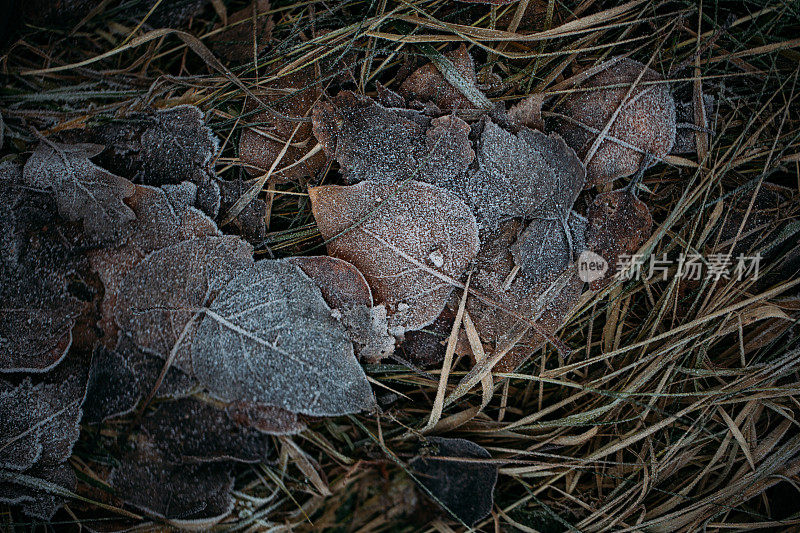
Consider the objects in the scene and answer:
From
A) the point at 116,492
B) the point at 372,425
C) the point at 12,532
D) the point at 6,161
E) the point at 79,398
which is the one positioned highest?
the point at 6,161

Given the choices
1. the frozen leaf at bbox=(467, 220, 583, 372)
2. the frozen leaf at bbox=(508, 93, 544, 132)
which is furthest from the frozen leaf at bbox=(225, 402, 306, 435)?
the frozen leaf at bbox=(508, 93, 544, 132)

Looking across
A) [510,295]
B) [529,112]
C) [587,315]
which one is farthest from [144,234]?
[587,315]

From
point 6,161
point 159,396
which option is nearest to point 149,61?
point 6,161

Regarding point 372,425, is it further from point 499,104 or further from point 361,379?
point 499,104

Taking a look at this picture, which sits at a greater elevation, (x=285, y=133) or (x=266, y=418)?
(x=285, y=133)

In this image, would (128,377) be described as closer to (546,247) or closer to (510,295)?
(510,295)

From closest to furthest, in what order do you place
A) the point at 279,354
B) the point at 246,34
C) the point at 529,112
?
the point at 279,354 < the point at 529,112 < the point at 246,34

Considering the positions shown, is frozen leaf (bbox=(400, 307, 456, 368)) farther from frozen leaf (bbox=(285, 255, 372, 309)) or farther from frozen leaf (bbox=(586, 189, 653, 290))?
frozen leaf (bbox=(586, 189, 653, 290))
